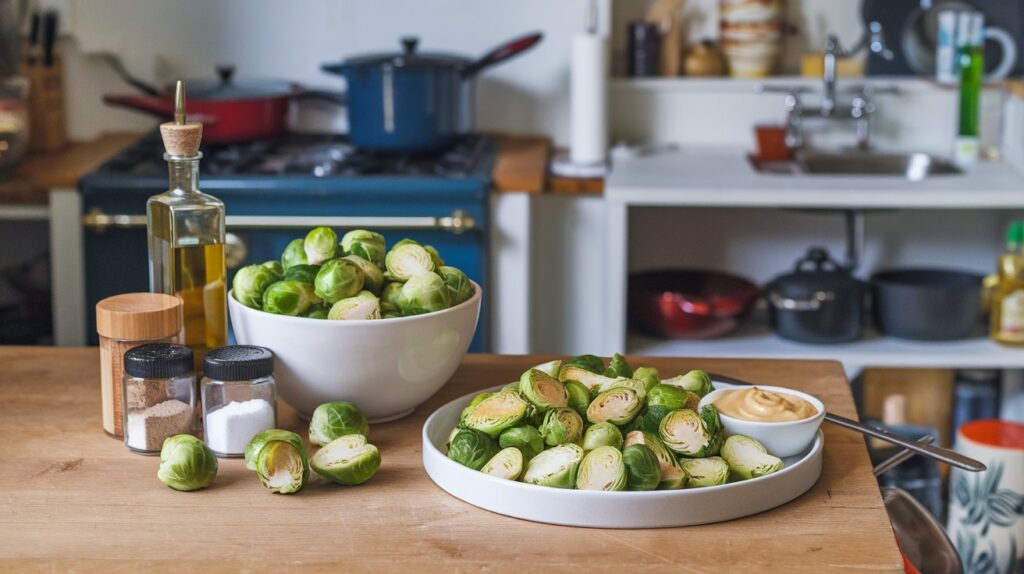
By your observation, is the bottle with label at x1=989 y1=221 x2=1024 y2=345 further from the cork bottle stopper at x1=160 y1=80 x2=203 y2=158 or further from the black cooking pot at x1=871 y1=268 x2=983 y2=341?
the cork bottle stopper at x1=160 y1=80 x2=203 y2=158

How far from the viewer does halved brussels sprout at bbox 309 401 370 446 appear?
1.41 m

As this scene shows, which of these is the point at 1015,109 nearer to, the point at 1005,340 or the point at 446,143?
Answer: the point at 1005,340

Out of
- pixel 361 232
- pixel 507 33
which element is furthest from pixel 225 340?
pixel 507 33

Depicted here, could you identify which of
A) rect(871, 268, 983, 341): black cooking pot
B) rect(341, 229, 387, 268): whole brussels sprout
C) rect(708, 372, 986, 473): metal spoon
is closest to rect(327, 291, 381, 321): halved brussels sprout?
rect(341, 229, 387, 268): whole brussels sprout

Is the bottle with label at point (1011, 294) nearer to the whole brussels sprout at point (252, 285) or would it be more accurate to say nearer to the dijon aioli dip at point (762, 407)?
the dijon aioli dip at point (762, 407)

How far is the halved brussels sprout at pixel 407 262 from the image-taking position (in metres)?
1.49

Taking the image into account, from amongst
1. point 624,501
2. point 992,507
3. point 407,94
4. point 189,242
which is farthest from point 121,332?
point 992,507

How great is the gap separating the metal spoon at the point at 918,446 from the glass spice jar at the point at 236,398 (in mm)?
605

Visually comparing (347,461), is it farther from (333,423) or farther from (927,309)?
(927,309)

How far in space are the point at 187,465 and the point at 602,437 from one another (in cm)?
40

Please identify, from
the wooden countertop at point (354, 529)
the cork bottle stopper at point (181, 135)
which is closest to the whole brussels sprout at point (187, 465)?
the wooden countertop at point (354, 529)

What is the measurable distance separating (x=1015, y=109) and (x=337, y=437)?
2402 mm

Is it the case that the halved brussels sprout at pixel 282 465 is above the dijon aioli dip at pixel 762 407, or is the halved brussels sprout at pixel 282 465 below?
below

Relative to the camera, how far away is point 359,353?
4.72 ft
